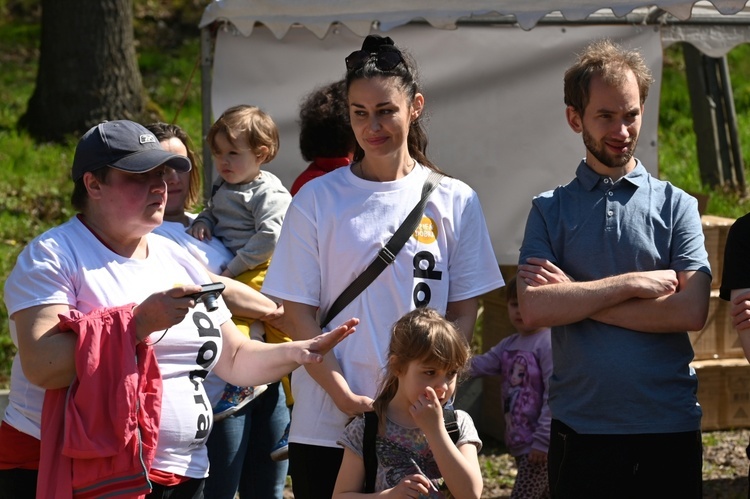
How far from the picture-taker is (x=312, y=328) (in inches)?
131

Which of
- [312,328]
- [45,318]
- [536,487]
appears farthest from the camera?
[536,487]

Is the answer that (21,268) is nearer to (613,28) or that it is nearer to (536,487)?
(536,487)

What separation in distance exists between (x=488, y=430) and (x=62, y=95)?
6.28m

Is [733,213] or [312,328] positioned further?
[733,213]

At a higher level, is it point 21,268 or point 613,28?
point 613,28

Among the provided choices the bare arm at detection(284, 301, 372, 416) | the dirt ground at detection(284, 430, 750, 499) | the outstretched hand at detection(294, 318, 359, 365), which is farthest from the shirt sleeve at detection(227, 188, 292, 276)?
the dirt ground at detection(284, 430, 750, 499)

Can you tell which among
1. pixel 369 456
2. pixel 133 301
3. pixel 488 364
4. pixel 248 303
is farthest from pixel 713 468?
pixel 133 301

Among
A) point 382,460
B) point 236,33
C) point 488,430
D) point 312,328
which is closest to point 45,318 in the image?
point 312,328

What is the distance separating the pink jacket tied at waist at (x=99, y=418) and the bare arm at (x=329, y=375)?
57 cm

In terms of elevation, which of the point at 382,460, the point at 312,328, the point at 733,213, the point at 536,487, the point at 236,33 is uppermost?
the point at 236,33

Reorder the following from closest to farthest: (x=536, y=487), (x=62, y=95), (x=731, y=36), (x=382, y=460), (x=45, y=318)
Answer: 1. (x=45, y=318)
2. (x=382, y=460)
3. (x=536, y=487)
4. (x=731, y=36)
5. (x=62, y=95)

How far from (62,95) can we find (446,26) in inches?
266

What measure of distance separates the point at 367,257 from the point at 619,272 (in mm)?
834

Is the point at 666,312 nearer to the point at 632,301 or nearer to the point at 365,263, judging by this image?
the point at 632,301
